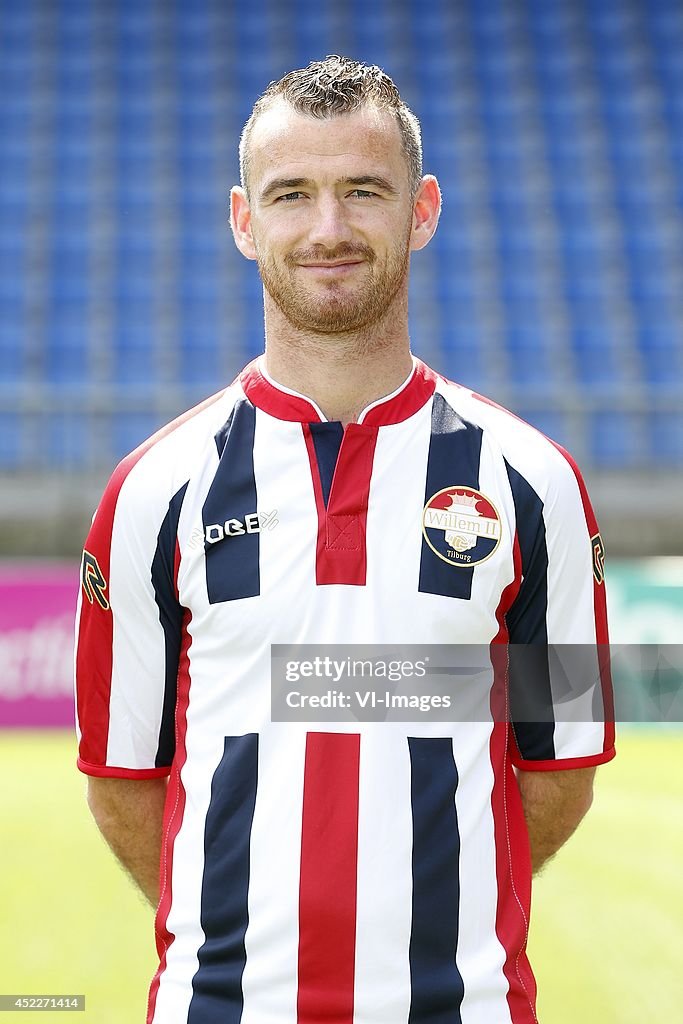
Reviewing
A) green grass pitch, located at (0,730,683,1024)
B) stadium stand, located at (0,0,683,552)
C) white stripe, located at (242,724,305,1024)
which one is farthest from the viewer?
stadium stand, located at (0,0,683,552)

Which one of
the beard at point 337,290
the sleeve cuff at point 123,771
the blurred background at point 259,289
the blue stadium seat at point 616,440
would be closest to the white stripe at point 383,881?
the sleeve cuff at point 123,771

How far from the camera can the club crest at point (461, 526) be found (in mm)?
1571

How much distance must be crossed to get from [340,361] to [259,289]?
984cm

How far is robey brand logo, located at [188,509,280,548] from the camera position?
5.17ft

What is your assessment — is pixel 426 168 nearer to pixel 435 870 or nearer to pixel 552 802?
pixel 552 802

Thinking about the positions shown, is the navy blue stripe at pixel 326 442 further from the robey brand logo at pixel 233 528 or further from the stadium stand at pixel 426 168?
the stadium stand at pixel 426 168

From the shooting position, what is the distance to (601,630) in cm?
169

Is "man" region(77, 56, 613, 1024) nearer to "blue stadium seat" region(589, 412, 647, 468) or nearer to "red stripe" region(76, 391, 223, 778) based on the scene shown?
"red stripe" region(76, 391, 223, 778)

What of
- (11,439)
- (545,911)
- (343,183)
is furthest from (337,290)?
(11,439)

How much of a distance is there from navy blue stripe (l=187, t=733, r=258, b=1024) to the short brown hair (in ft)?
2.42

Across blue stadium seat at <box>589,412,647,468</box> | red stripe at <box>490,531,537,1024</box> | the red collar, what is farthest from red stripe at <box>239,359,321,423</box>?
blue stadium seat at <box>589,412,647,468</box>

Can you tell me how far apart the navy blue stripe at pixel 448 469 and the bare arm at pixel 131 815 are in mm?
488

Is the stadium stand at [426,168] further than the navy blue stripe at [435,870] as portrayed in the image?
Yes

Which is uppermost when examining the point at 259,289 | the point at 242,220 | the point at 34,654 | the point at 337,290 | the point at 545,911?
the point at 259,289
